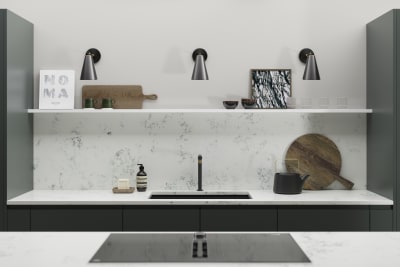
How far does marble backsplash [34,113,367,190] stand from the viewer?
415 centimetres

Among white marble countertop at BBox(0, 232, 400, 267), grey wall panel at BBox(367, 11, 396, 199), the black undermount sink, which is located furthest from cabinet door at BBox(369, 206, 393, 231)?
white marble countertop at BBox(0, 232, 400, 267)

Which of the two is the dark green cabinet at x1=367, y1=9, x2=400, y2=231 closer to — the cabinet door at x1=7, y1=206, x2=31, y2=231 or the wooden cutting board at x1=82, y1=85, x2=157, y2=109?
the wooden cutting board at x1=82, y1=85, x2=157, y2=109

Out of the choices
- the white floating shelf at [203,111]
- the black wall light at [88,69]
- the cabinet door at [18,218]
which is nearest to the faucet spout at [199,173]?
the white floating shelf at [203,111]

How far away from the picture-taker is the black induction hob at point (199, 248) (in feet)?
5.71

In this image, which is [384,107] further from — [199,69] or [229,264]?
[229,264]

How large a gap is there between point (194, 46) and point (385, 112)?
160cm

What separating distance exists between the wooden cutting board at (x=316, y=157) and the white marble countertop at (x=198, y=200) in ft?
0.91

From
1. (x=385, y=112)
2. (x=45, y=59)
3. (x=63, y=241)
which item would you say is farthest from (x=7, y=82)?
(x=385, y=112)

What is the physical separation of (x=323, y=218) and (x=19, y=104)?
2414mm

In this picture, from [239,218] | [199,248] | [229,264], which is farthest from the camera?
[239,218]

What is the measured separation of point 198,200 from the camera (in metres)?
3.52

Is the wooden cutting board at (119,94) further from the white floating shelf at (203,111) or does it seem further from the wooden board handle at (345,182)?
the wooden board handle at (345,182)

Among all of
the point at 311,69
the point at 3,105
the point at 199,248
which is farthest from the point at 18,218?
the point at 311,69

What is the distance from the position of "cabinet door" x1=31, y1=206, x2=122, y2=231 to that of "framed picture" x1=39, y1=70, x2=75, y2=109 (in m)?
0.92
